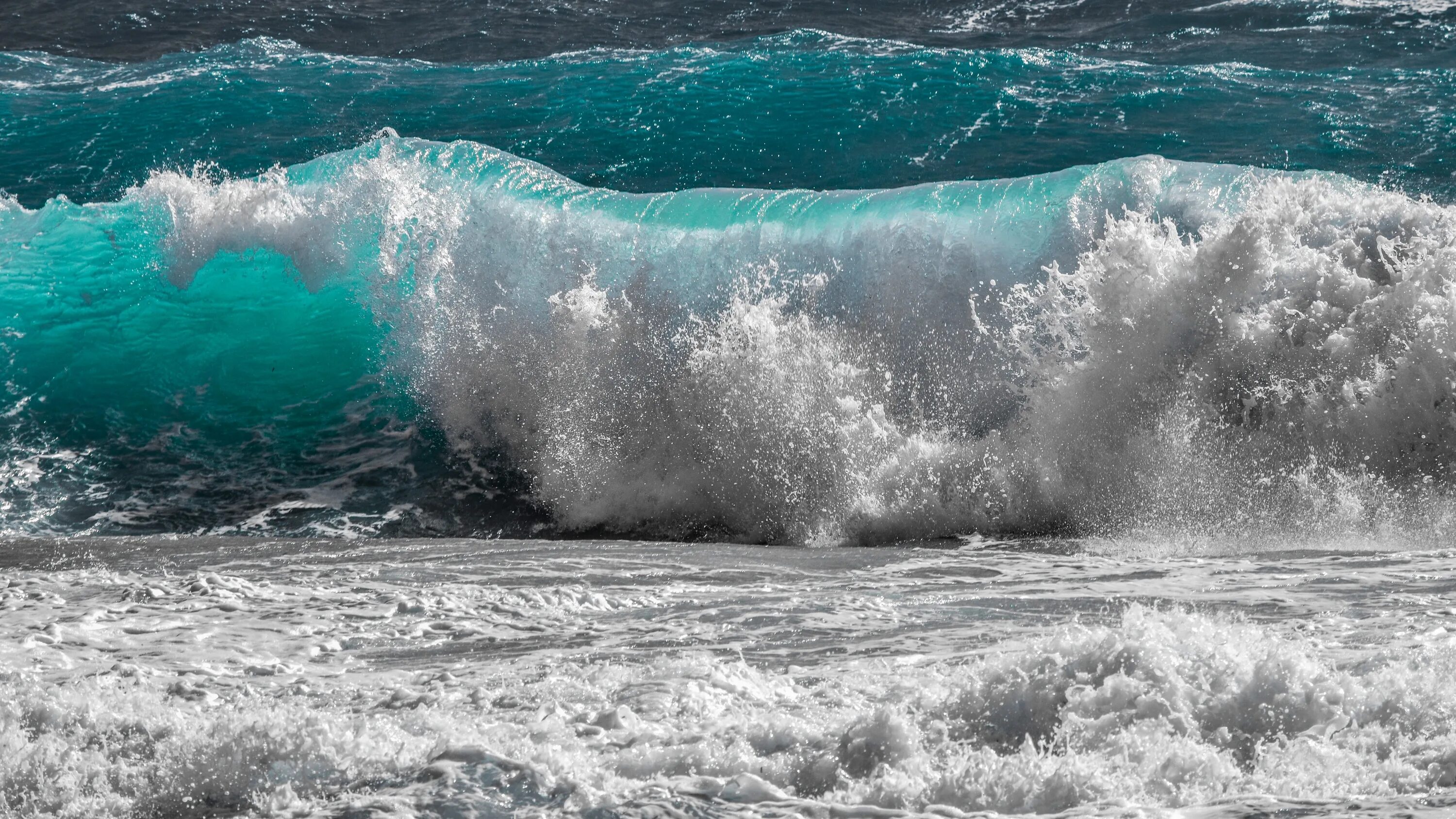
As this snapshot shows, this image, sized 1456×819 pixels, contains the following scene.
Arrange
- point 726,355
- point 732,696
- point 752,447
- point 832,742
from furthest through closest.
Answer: point 726,355, point 752,447, point 732,696, point 832,742

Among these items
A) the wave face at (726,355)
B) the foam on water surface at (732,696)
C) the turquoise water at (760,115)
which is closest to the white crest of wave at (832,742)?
the foam on water surface at (732,696)

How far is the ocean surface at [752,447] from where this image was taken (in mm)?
2365

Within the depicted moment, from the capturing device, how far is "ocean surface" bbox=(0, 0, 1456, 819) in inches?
93.1

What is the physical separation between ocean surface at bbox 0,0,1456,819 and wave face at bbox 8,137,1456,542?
22mm

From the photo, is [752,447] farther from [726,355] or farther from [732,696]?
[732,696]

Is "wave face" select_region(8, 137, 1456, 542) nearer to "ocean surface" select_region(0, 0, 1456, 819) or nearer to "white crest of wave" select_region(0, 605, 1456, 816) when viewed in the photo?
"ocean surface" select_region(0, 0, 1456, 819)

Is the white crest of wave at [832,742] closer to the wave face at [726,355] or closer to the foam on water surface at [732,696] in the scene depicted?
the foam on water surface at [732,696]

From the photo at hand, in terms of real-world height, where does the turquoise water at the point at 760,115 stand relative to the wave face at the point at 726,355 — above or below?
above

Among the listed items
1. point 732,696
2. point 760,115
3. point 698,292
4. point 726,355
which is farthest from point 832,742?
point 760,115

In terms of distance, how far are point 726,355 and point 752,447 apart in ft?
1.63

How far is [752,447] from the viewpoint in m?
5.62

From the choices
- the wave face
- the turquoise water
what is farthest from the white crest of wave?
the turquoise water

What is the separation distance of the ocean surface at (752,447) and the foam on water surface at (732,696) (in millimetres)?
14

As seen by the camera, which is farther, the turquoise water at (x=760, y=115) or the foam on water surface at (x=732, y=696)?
the turquoise water at (x=760, y=115)
